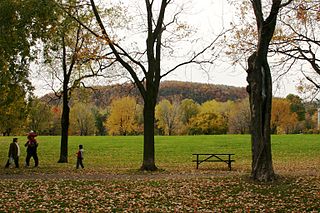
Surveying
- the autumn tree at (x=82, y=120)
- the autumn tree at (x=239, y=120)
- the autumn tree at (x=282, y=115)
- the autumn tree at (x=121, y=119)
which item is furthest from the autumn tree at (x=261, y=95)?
the autumn tree at (x=82, y=120)

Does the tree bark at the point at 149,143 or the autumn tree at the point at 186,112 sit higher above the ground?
the autumn tree at the point at 186,112

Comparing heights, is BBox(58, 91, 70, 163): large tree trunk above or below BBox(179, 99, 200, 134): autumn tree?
below

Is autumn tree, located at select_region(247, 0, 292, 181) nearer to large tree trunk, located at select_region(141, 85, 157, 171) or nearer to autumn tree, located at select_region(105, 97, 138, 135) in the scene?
large tree trunk, located at select_region(141, 85, 157, 171)

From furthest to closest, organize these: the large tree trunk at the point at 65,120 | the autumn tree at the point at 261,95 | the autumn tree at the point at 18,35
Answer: the large tree trunk at the point at 65,120
the autumn tree at the point at 18,35
the autumn tree at the point at 261,95

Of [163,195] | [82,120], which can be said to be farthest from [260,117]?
[82,120]

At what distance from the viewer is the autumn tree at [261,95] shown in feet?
54.4

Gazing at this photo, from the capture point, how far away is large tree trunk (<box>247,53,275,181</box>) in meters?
16.7

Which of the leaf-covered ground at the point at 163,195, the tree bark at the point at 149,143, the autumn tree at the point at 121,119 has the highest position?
the autumn tree at the point at 121,119

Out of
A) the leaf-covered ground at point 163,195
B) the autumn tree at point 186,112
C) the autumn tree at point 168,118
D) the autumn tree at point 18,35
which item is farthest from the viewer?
the autumn tree at point 186,112

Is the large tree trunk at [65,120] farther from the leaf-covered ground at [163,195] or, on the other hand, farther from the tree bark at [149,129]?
the leaf-covered ground at [163,195]

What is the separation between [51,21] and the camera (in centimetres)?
2203

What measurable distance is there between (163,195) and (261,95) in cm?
561

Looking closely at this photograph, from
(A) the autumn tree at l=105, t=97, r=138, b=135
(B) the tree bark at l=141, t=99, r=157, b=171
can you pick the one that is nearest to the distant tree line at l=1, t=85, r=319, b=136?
(A) the autumn tree at l=105, t=97, r=138, b=135

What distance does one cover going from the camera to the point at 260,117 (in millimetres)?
17031
